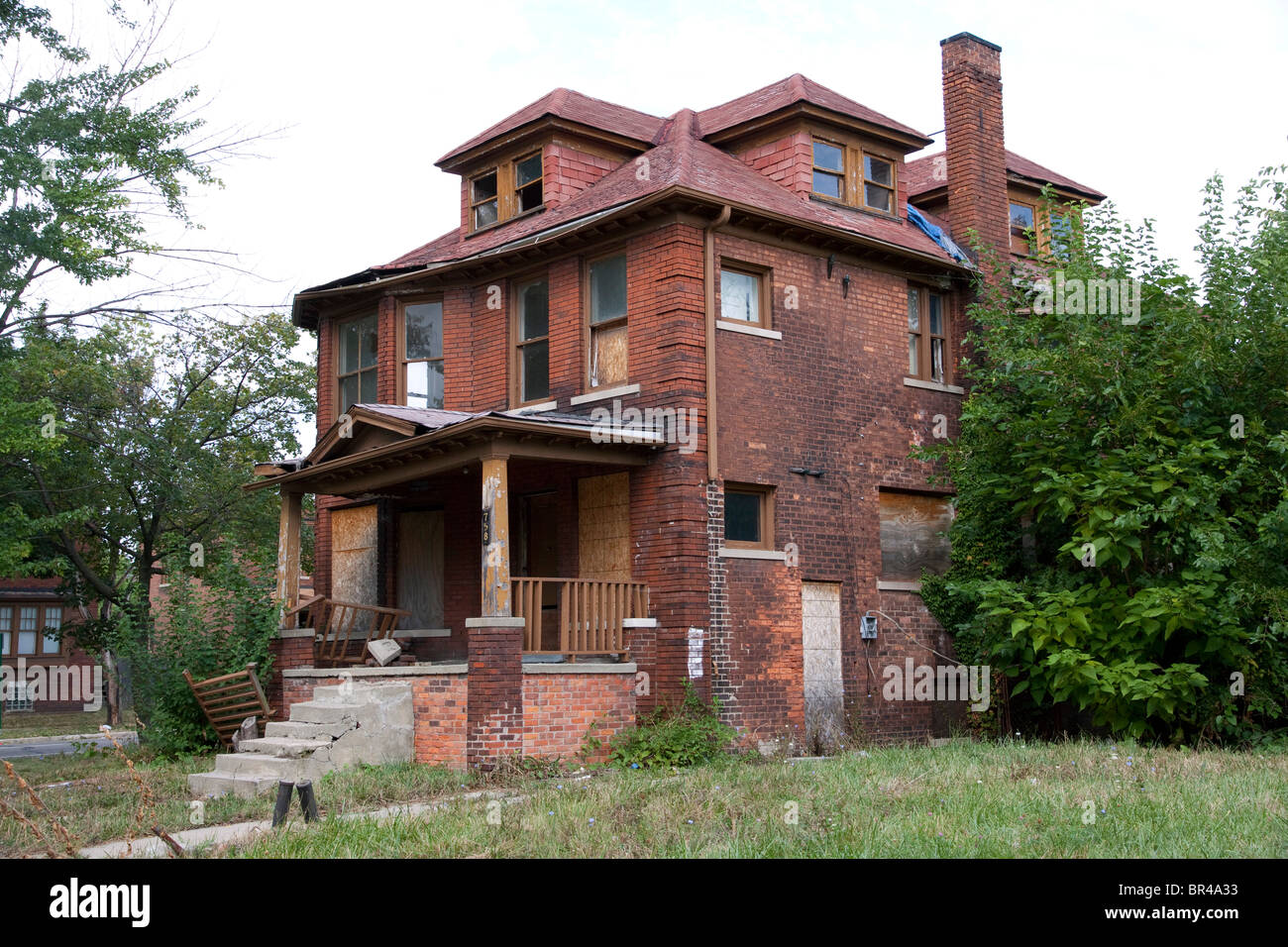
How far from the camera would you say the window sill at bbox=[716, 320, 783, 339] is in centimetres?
1569

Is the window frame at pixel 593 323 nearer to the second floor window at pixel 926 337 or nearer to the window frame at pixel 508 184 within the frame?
the window frame at pixel 508 184

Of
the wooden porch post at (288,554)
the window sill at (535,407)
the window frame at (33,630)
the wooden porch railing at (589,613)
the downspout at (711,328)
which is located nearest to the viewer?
the wooden porch railing at (589,613)

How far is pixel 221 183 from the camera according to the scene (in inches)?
766

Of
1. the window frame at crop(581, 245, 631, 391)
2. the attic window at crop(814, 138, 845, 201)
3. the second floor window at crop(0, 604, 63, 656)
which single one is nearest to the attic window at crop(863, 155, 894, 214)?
the attic window at crop(814, 138, 845, 201)

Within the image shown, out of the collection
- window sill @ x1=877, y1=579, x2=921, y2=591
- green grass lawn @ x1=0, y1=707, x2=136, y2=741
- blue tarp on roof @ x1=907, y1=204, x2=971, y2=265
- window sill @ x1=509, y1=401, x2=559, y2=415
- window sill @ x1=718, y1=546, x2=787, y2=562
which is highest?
blue tarp on roof @ x1=907, y1=204, x2=971, y2=265

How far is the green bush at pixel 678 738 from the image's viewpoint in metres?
14.0

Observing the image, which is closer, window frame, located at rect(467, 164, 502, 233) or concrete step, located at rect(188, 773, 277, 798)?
concrete step, located at rect(188, 773, 277, 798)

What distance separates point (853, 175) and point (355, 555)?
31.8ft

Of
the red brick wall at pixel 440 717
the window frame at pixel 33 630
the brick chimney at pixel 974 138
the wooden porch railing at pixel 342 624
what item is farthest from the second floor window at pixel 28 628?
the brick chimney at pixel 974 138

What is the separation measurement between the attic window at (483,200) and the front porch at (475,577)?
15.0 ft

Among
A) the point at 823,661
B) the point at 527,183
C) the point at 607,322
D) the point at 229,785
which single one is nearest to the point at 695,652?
the point at 823,661

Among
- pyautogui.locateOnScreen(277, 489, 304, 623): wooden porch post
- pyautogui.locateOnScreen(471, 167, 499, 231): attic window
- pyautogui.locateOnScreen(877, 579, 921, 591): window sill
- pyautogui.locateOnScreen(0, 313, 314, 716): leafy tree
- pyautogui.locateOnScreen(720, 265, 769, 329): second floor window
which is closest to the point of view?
pyautogui.locateOnScreen(720, 265, 769, 329): second floor window

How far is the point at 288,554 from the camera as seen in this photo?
1758 centimetres

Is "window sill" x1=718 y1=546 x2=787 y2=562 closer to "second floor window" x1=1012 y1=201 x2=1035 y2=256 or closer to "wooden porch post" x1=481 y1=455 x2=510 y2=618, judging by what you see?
"wooden porch post" x1=481 y1=455 x2=510 y2=618
